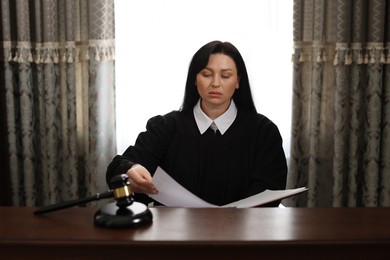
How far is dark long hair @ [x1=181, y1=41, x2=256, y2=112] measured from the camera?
7.39 ft

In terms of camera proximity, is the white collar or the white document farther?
the white collar

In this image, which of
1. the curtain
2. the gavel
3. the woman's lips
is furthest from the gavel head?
the curtain

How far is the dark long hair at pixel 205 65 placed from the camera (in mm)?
2254

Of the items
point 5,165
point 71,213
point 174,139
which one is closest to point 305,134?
point 174,139

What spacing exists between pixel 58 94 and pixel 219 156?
1.39 metres

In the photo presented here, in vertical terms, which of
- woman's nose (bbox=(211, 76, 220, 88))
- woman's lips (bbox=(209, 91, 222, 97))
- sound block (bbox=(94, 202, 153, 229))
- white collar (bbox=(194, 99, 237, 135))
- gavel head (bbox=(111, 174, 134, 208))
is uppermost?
woman's nose (bbox=(211, 76, 220, 88))

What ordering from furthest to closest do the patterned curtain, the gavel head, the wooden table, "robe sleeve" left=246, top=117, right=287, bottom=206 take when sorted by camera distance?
the patterned curtain < "robe sleeve" left=246, top=117, right=287, bottom=206 < the gavel head < the wooden table

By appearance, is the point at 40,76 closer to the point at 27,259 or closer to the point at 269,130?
the point at 269,130

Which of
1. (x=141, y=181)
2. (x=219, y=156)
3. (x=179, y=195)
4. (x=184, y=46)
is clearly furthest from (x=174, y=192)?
(x=184, y=46)

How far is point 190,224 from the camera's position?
144 centimetres

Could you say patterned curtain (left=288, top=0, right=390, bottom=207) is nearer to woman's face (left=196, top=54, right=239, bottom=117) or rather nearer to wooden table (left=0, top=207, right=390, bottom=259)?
woman's face (left=196, top=54, right=239, bottom=117)

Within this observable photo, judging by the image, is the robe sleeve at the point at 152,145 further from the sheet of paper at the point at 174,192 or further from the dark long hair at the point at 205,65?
the sheet of paper at the point at 174,192

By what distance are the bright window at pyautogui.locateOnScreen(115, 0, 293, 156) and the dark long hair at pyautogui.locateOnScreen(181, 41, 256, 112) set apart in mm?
881

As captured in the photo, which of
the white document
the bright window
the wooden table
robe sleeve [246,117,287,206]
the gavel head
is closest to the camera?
the wooden table
